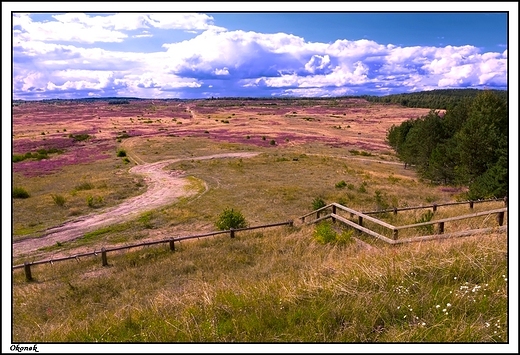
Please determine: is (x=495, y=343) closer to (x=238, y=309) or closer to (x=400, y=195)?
(x=238, y=309)

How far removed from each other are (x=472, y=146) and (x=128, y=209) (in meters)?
25.2

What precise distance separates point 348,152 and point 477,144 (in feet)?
98.3

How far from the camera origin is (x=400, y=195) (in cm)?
2822

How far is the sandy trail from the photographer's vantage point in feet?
61.4

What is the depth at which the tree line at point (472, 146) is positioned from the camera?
22.3m

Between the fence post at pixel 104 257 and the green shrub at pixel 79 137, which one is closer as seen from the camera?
the fence post at pixel 104 257

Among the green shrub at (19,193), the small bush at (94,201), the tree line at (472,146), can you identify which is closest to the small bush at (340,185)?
the tree line at (472,146)

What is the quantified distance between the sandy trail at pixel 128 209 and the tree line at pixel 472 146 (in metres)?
21.5

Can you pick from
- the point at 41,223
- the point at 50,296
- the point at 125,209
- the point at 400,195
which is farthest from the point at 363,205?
the point at 41,223

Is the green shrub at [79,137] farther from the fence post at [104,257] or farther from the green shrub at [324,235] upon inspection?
the green shrub at [324,235]

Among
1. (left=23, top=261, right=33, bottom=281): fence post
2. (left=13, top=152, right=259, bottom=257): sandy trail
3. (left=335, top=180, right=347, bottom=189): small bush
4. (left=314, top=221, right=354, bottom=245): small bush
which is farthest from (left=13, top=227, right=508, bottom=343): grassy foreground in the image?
(left=335, top=180, right=347, bottom=189): small bush

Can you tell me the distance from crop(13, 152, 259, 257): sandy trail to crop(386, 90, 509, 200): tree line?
21510mm

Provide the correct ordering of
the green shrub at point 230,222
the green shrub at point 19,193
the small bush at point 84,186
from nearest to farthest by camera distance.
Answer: the green shrub at point 230,222, the green shrub at point 19,193, the small bush at point 84,186

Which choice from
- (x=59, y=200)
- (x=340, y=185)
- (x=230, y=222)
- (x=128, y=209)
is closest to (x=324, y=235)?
(x=230, y=222)
